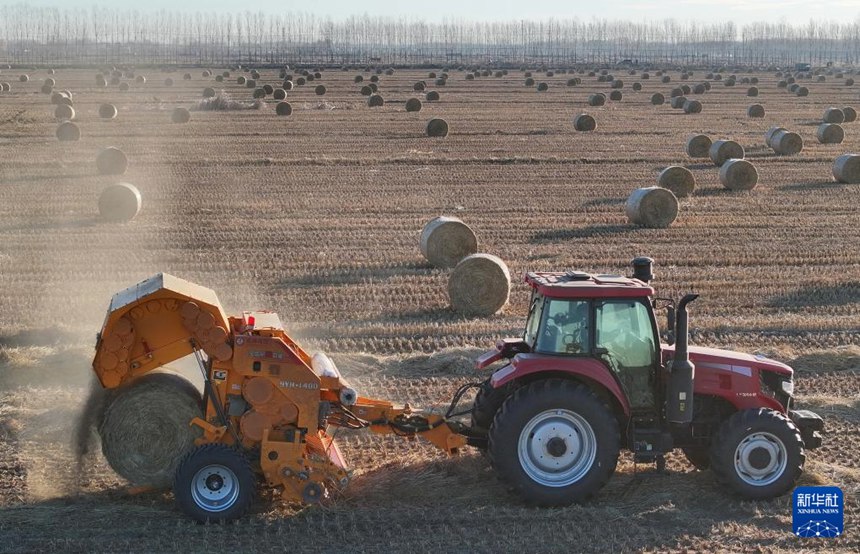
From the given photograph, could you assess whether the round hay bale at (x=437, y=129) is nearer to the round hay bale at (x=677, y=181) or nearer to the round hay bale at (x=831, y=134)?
the round hay bale at (x=831, y=134)

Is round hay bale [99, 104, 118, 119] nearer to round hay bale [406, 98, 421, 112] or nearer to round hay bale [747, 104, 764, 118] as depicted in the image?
round hay bale [406, 98, 421, 112]

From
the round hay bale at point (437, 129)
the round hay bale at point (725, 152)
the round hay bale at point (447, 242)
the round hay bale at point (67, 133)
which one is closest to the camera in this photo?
the round hay bale at point (447, 242)

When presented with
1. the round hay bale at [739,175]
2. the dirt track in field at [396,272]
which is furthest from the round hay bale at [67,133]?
the round hay bale at [739,175]

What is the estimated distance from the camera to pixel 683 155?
97.3ft

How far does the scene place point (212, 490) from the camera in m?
7.64

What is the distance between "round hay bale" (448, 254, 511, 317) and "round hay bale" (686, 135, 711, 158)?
16.2m

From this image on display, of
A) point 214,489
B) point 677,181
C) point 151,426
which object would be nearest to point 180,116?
point 677,181

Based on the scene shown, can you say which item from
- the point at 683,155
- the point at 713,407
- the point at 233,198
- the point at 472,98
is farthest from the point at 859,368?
the point at 472,98

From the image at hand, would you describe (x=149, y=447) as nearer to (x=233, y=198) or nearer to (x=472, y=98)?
(x=233, y=198)

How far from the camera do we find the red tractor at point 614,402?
25.2ft

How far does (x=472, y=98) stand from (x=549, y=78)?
919 inches

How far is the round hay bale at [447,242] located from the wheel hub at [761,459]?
8.76 m

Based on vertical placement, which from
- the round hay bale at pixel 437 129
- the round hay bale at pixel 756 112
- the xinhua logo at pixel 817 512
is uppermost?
the round hay bale at pixel 756 112

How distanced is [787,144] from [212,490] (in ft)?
83.3
